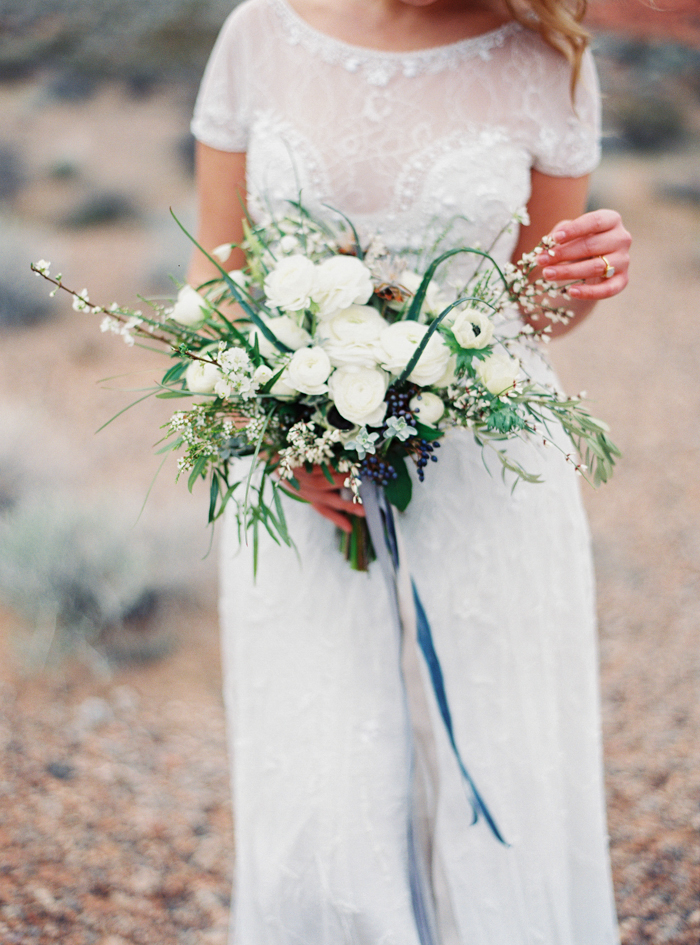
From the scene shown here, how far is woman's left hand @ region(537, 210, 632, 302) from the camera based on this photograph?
4.22 ft

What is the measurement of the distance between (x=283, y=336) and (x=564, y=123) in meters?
0.84

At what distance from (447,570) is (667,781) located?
1940 millimetres

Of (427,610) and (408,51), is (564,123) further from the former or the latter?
(427,610)

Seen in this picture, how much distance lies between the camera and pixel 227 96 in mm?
1733

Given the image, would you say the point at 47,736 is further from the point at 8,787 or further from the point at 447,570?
the point at 447,570

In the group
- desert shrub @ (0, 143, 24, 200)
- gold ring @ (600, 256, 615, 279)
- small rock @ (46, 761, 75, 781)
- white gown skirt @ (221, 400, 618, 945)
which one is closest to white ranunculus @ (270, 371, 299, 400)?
white gown skirt @ (221, 400, 618, 945)

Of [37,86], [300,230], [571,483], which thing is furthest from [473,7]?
[37,86]

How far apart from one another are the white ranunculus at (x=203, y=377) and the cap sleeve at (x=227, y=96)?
763 mm

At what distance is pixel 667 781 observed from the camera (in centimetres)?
296

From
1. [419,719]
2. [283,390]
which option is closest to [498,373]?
[283,390]

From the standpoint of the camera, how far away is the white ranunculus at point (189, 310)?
4.36 feet

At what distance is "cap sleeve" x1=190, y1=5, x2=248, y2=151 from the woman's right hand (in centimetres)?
86

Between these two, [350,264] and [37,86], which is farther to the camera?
[37,86]

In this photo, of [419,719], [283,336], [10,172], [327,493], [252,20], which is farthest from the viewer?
[10,172]
